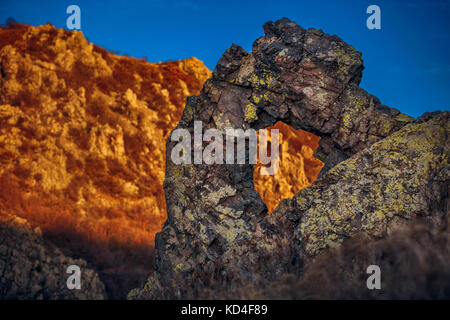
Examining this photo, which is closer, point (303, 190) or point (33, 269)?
point (303, 190)

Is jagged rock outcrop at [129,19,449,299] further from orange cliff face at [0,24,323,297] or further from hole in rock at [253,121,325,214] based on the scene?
hole in rock at [253,121,325,214]

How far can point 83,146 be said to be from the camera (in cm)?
2708

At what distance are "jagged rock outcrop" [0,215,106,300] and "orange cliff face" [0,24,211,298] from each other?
944 mm

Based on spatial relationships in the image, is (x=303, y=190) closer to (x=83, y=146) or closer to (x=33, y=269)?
(x=33, y=269)

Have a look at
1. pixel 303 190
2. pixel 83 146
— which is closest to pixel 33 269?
pixel 83 146

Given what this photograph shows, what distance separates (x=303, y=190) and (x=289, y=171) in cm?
2452

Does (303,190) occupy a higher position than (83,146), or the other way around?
(83,146)

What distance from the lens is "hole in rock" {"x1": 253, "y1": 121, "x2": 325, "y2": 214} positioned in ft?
104

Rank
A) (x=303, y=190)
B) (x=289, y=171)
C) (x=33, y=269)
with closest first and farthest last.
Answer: (x=303, y=190)
(x=33, y=269)
(x=289, y=171)

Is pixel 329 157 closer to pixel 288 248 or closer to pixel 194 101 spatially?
pixel 288 248

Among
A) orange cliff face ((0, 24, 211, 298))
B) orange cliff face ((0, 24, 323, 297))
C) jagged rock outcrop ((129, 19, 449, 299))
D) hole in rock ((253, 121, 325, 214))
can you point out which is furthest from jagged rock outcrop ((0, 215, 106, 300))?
hole in rock ((253, 121, 325, 214))

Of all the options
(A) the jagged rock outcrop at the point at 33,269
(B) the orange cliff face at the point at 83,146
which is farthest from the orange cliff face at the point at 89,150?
(A) the jagged rock outcrop at the point at 33,269

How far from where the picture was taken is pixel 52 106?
27.0 m

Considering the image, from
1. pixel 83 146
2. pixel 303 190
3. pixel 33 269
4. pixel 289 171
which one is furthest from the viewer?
pixel 289 171
